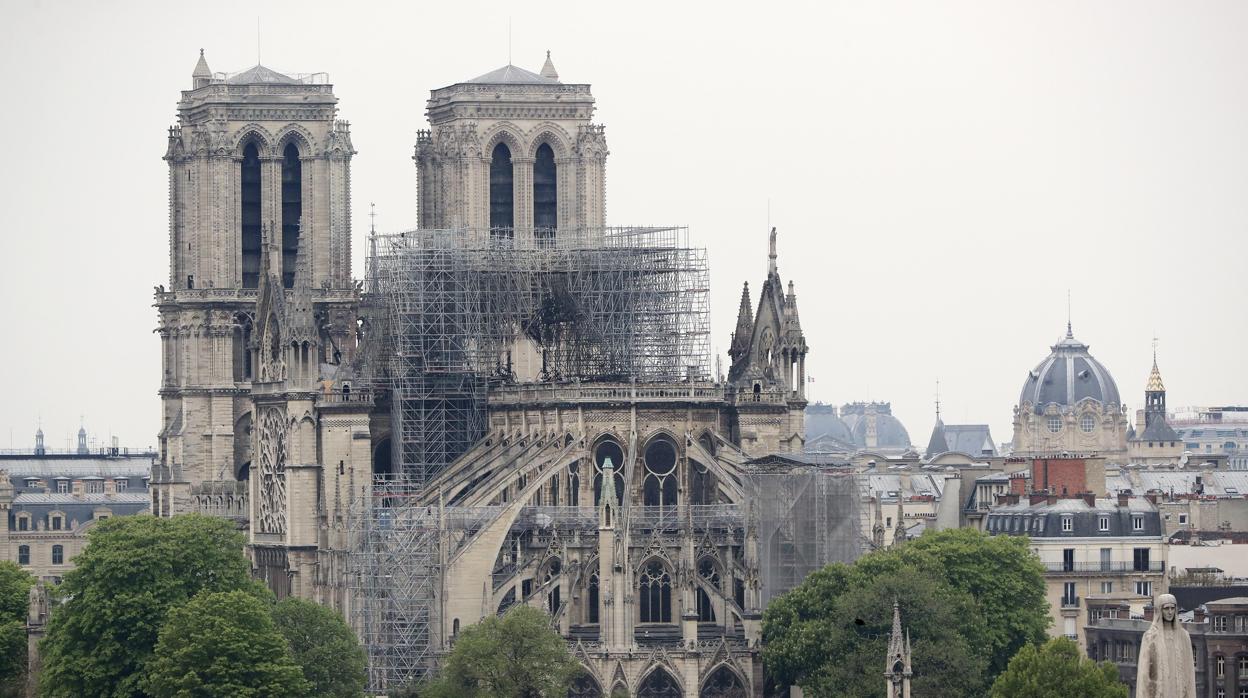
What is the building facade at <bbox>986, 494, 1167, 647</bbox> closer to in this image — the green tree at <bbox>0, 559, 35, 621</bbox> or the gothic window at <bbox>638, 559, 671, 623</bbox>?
the gothic window at <bbox>638, 559, 671, 623</bbox>

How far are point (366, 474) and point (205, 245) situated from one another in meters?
19.3

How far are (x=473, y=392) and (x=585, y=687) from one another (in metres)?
19.5

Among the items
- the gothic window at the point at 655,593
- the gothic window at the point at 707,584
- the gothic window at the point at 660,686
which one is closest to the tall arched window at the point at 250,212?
the gothic window at the point at 655,593

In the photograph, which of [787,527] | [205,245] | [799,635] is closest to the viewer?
[799,635]

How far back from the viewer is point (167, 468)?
164 metres

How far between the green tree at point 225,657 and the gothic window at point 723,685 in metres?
18.7

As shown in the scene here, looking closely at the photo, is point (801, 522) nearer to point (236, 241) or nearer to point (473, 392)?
point (473, 392)

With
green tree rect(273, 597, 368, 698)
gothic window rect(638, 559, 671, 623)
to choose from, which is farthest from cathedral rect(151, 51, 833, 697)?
green tree rect(273, 597, 368, 698)

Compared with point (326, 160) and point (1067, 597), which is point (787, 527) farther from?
point (326, 160)

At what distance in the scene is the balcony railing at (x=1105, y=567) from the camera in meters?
142

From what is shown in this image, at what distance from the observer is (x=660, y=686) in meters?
134

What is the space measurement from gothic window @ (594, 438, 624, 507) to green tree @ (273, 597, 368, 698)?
1984 cm

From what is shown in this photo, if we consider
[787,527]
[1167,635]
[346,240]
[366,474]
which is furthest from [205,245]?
[1167,635]

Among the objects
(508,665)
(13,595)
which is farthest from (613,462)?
(13,595)
